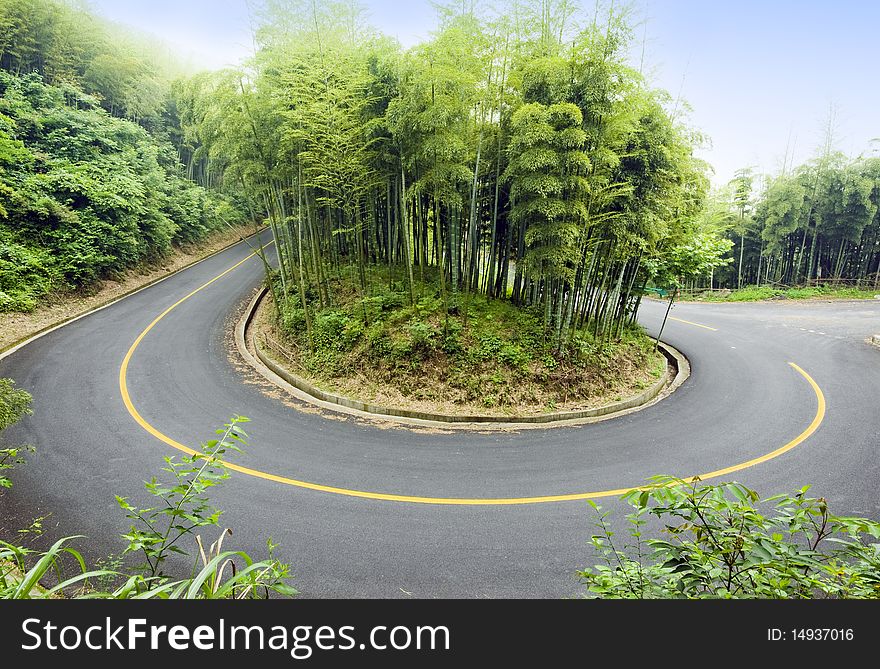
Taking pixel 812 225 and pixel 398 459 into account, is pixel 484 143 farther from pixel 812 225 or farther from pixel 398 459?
pixel 812 225

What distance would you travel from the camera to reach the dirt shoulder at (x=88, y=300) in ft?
27.4

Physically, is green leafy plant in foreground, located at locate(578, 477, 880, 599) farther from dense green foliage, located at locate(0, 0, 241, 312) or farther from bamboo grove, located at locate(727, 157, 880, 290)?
bamboo grove, located at locate(727, 157, 880, 290)

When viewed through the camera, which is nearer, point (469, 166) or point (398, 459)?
point (398, 459)

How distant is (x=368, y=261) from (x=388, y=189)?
2.14m

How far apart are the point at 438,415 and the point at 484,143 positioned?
169 inches

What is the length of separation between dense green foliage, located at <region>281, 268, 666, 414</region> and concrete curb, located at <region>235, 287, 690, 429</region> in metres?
0.19

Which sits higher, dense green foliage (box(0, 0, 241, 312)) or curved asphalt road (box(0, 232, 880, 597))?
dense green foliage (box(0, 0, 241, 312))

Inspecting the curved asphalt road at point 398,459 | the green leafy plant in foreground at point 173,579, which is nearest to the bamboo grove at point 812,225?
the curved asphalt road at point 398,459

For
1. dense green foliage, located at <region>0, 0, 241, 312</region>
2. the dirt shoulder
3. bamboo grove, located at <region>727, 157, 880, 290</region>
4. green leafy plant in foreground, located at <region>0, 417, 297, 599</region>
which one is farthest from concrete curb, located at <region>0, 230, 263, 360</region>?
bamboo grove, located at <region>727, 157, 880, 290</region>

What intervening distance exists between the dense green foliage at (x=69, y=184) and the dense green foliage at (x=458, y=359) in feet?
15.5

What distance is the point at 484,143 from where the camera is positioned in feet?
22.1

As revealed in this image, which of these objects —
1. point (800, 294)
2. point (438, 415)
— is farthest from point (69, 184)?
point (800, 294)

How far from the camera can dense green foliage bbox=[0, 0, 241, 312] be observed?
9.73 metres

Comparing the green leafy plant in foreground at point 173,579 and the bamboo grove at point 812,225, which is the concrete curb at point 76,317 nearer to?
the green leafy plant in foreground at point 173,579
